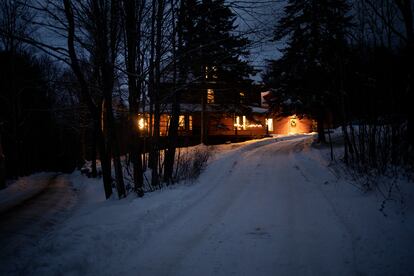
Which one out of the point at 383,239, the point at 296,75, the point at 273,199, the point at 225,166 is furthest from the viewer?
the point at 296,75

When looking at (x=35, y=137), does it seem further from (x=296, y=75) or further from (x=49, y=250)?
(x=49, y=250)

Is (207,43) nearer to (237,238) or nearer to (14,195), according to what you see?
(237,238)

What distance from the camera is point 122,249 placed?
5109mm

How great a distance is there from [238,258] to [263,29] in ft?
18.8

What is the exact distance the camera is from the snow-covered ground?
4.34 meters

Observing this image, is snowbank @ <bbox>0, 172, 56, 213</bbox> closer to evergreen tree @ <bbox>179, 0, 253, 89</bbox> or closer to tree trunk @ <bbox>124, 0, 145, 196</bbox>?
tree trunk @ <bbox>124, 0, 145, 196</bbox>

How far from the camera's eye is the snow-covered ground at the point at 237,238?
171 inches

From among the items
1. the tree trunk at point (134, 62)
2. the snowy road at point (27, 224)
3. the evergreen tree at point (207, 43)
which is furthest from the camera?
the tree trunk at point (134, 62)

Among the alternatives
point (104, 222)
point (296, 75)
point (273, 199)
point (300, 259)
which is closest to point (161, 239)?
point (104, 222)

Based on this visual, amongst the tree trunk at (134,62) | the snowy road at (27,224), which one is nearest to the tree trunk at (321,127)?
the tree trunk at (134,62)

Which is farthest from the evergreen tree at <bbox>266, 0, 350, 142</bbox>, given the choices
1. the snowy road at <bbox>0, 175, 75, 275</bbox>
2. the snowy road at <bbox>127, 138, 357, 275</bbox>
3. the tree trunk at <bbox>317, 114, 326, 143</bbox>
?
the snowy road at <bbox>0, 175, 75, 275</bbox>

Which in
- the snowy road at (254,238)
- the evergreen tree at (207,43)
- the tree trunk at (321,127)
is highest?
the evergreen tree at (207,43)

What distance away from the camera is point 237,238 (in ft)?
17.8

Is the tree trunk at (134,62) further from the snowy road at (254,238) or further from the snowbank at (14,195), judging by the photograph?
the snowbank at (14,195)
